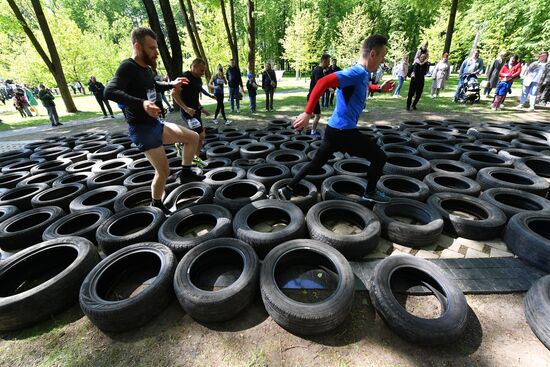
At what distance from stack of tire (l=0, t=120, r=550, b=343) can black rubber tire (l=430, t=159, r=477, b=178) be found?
0.03 metres

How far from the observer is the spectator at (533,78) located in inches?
419

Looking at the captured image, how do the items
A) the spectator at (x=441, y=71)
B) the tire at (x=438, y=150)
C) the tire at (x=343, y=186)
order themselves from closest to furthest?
the tire at (x=343, y=186)
the tire at (x=438, y=150)
the spectator at (x=441, y=71)

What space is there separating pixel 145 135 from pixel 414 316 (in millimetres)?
3790

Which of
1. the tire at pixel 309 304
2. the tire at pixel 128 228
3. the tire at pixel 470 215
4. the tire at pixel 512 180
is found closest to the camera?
the tire at pixel 309 304

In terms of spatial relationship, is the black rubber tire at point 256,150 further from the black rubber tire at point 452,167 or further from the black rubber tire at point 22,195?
the black rubber tire at point 22,195

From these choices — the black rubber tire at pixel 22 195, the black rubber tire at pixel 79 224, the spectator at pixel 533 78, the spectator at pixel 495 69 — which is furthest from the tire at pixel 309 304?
the spectator at pixel 495 69

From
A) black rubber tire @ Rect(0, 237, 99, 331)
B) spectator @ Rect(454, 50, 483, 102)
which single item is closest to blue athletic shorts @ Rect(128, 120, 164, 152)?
black rubber tire @ Rect(0, 237, 99, 331)

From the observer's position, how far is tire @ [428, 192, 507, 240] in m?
3.34

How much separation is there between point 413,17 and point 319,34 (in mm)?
17627

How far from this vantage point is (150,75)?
352 centimetres

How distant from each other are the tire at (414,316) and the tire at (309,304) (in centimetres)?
30

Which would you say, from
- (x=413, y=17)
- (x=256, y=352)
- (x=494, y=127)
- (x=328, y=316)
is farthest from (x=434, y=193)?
(x=413, y=17)

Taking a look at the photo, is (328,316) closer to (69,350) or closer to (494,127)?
(69,350)

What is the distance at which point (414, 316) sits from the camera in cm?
206
